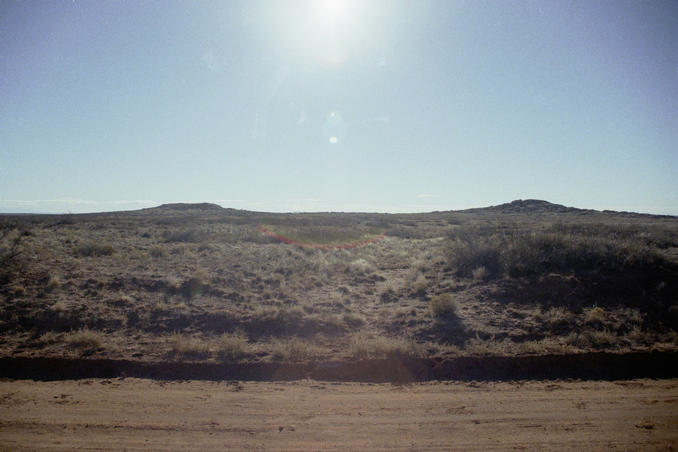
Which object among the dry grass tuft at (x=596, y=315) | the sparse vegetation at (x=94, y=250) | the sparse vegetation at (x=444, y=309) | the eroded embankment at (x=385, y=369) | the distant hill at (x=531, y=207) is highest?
the distant hill at (x=531, y=207)

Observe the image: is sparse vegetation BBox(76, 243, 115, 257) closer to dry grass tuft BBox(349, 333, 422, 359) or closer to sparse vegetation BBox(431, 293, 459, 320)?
dry grass tuft BBox(349, 333, 422, 359)

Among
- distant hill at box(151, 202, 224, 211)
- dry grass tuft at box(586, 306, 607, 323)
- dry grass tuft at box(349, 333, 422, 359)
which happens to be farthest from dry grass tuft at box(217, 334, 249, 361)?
distant hill at box(151, 202, 224, 211)

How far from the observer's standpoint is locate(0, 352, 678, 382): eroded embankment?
291 inches

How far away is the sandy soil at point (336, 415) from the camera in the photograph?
16.4ft

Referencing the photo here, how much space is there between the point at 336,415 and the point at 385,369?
2180mm

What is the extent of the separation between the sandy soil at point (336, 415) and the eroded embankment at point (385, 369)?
378 mm

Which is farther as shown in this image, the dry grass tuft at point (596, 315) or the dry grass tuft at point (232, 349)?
the dry grass tuft at point (596, 315)

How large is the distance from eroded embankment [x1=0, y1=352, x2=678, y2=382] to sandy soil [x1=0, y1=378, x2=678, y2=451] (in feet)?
1.24

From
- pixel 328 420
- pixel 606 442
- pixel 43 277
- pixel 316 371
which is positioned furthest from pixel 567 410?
pixel 43 277

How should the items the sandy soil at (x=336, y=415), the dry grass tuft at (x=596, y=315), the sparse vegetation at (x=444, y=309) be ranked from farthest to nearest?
the sparse vegetation at (x=444, y=309), the dry grass tuft at (x=596, y=315), the sandy soil at (x=336, y=415)

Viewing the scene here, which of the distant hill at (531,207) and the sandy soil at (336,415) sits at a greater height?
the distant hill at (531,207)

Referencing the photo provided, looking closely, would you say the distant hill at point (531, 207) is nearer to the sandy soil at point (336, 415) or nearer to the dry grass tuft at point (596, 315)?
the dry grass tuft at point (596, 315)

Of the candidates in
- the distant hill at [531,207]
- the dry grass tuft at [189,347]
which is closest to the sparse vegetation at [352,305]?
the dry grass tuft at [189,347]

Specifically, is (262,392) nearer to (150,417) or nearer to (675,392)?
(150,417)
